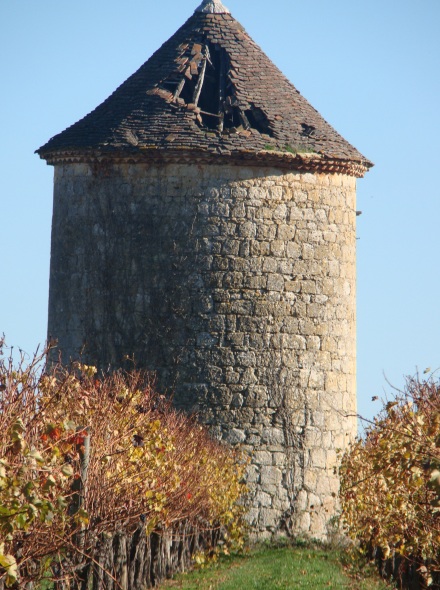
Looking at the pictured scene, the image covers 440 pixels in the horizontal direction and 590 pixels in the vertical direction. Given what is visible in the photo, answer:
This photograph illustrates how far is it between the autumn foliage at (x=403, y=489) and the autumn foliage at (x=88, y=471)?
2181mm

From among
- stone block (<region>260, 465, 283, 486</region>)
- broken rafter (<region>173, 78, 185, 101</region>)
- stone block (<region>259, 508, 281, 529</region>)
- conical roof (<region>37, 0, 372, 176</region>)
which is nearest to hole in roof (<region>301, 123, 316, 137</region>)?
conical roof (<region>37, 0, 372, 176</region>)

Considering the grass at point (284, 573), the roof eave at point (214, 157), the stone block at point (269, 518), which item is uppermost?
the roof eave at point (214, 157)

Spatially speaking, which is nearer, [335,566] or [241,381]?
[335,566]

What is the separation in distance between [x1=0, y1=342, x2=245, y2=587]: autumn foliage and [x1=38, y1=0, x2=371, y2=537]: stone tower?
803 millimetres

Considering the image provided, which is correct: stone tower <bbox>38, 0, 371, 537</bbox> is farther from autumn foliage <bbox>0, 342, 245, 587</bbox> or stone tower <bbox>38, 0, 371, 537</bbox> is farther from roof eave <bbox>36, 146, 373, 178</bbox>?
autumn foliage <bbox>0, 342, 245, 587</bbox>

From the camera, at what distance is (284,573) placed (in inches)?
638

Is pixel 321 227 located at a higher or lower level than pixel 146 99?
lower

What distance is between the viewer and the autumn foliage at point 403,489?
11.1 meters

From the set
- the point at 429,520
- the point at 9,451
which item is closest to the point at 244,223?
the point at 429,520

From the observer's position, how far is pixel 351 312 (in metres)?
21.3

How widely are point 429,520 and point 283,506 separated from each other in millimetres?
7513

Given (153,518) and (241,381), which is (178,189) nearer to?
(241,381)

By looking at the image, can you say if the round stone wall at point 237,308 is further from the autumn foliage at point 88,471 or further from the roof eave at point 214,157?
the autumn foliage at point 88,471

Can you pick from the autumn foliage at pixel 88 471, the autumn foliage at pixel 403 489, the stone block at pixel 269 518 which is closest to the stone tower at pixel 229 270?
the stone block at pixel 269 518
